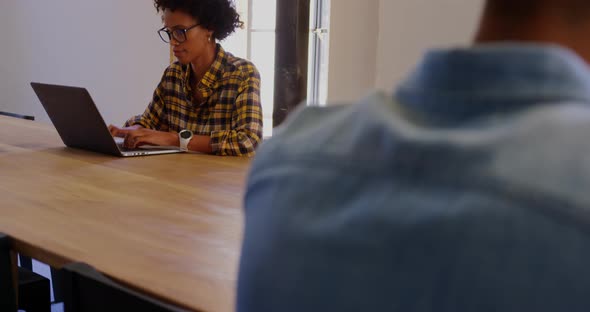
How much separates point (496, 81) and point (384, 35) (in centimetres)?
321

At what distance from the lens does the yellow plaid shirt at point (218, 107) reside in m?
2.23

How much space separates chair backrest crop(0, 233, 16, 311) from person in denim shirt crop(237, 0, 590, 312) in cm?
91

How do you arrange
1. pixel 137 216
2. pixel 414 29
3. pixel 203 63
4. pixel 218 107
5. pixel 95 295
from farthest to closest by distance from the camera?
pixel 414 29
pixel 203 63
pixel 218 107
pixel 137 216
pixel 95 295

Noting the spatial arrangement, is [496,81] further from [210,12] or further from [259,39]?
[259,39]

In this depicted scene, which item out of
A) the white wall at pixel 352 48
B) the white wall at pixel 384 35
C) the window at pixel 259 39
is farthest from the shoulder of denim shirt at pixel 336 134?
the window at pixel 259 39

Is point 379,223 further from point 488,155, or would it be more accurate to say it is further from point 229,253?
point 229,253

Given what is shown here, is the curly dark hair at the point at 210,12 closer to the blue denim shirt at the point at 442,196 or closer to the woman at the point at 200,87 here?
the woman at the point at 200,87

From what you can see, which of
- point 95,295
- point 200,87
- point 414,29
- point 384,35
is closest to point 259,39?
point 384,35

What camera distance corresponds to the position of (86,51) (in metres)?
5.50

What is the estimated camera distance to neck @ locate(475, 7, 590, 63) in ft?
1.37

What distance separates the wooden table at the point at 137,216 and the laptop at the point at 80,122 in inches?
1.8

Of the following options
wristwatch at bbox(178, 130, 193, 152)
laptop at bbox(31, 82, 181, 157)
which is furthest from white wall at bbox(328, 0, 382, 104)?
laptop at bbox(31, 82, 181, 157)

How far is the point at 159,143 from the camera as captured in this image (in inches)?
89.0

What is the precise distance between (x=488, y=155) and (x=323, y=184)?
0.38 feet
